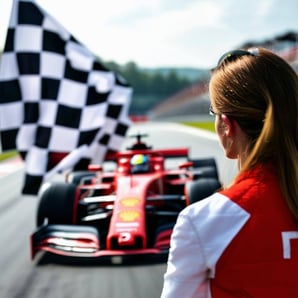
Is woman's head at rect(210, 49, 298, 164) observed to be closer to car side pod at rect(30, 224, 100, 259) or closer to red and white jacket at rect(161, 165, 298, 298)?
red and white jacket at rect(161, 165, 298, 298)

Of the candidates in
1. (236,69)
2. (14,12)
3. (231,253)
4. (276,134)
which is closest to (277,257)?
(231,253)

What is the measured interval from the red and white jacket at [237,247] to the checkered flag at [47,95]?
12.7 ft

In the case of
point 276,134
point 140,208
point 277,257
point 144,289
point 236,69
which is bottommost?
point 144,289

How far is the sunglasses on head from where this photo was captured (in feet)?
3.45

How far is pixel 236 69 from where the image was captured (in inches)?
40.4

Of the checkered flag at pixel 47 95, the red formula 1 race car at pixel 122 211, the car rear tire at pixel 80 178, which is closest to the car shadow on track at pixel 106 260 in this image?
the red formula 1 race car at pixel 122 211

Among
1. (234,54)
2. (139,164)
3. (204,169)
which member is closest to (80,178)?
(139,164)

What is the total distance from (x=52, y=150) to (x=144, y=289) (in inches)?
76.0

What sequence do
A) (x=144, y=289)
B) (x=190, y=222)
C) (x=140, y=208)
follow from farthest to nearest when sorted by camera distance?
(x=140, y=208)
(x=144, y=289)
(x=190, y=222)

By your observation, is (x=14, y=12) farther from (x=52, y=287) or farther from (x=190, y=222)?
(x=190, y=222)

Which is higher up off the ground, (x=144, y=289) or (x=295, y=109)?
(x=295, y=109)

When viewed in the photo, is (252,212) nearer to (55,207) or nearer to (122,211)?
(122,211)

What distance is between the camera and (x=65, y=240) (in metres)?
4.31

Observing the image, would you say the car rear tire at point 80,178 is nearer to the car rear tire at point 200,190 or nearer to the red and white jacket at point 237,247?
the car rear tire at point 200,190
